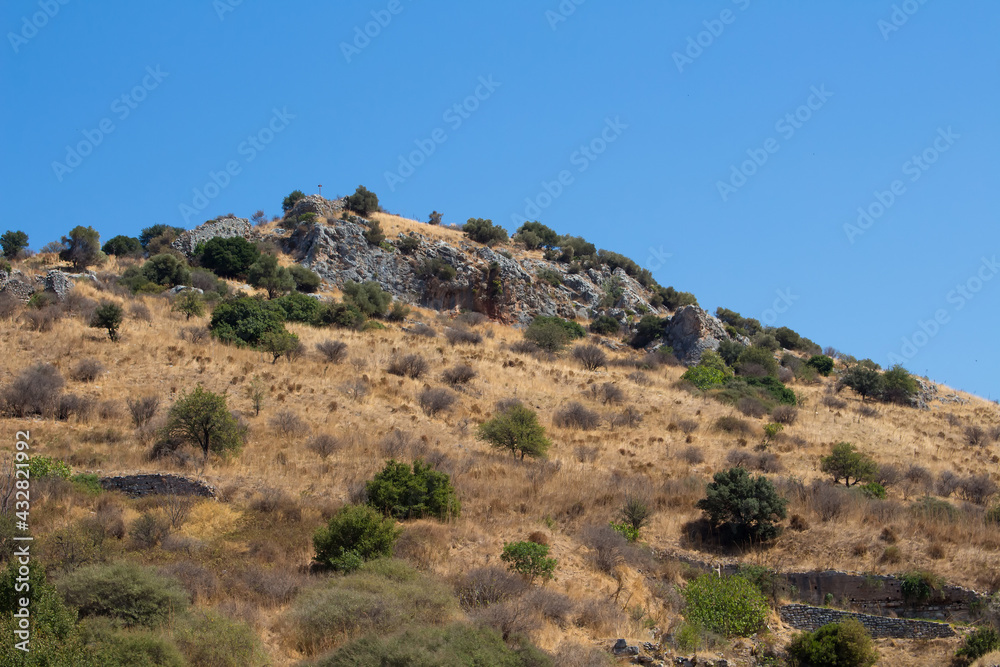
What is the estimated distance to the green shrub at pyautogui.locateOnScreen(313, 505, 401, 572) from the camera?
14.7 m

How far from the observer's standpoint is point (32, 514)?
15055 millimetres

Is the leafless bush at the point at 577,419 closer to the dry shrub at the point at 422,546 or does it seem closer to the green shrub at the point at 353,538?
the dry shrub at the point at 422,546

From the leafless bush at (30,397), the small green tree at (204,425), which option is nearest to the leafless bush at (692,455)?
the small green tree at (204,425)

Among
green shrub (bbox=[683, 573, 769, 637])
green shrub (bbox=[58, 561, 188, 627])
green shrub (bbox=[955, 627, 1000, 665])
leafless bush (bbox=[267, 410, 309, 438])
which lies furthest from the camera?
leafless bush (bbox=[267, 410, 309, 438])

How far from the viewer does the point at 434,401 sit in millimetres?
26859

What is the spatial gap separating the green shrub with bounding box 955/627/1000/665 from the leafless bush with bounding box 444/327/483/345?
87.5 feet

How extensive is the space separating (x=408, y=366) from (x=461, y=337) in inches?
343

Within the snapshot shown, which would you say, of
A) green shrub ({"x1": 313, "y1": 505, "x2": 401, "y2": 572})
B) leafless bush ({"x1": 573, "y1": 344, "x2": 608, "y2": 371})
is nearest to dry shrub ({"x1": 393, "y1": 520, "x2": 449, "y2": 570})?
green shrub ({"x1": 313, "y1": 505, "x2": 401, "y2": 572})

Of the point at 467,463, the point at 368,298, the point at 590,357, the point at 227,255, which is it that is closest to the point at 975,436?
the point at 590,357

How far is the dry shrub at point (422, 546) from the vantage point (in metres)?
15.3

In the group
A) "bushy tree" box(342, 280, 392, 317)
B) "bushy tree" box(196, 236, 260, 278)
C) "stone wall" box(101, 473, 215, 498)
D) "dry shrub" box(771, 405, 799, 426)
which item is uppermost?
"bushy tree" box(196, 236, 260, 278)

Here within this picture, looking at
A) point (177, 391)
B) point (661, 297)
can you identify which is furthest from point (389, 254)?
point (177, 391)

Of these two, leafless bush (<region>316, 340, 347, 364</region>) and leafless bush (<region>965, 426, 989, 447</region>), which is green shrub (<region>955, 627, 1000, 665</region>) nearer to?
A: leafless bush (<region>965, 426, 989, 447</region>)

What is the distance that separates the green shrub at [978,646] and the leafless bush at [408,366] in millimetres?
20346
